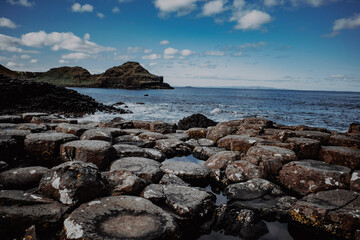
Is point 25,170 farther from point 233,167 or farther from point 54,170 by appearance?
point 233,167

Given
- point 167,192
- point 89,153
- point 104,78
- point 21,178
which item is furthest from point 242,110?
point 104,78

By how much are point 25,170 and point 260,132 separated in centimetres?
769

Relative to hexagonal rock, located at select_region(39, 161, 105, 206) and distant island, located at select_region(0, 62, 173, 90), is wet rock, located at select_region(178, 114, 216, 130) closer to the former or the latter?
hexagonal rock, located at select_region(39, 161, 105, 206)

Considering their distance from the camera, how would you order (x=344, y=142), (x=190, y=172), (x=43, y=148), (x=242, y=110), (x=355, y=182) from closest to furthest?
(x=355, y=182) → (x=190, y=172) → (x=43, y=148) → (x=344, y=142) → (x=242, y=110)

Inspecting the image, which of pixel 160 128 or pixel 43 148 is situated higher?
pixel 43 148

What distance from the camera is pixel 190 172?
4.96m

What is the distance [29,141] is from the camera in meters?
5.46

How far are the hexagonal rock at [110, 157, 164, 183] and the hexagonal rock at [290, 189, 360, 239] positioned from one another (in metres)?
2.74

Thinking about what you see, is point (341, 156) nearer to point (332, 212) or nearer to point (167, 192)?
point (332, 212)

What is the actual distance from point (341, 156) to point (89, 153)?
21.3 ft

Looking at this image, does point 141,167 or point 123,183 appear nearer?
point 123,183

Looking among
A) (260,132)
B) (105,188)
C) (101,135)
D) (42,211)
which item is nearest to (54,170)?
(42,211)

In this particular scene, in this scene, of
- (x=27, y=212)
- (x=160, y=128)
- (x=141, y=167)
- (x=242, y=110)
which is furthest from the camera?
(x=242, y=110)

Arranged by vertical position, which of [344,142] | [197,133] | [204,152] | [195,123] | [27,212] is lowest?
[204,152]
